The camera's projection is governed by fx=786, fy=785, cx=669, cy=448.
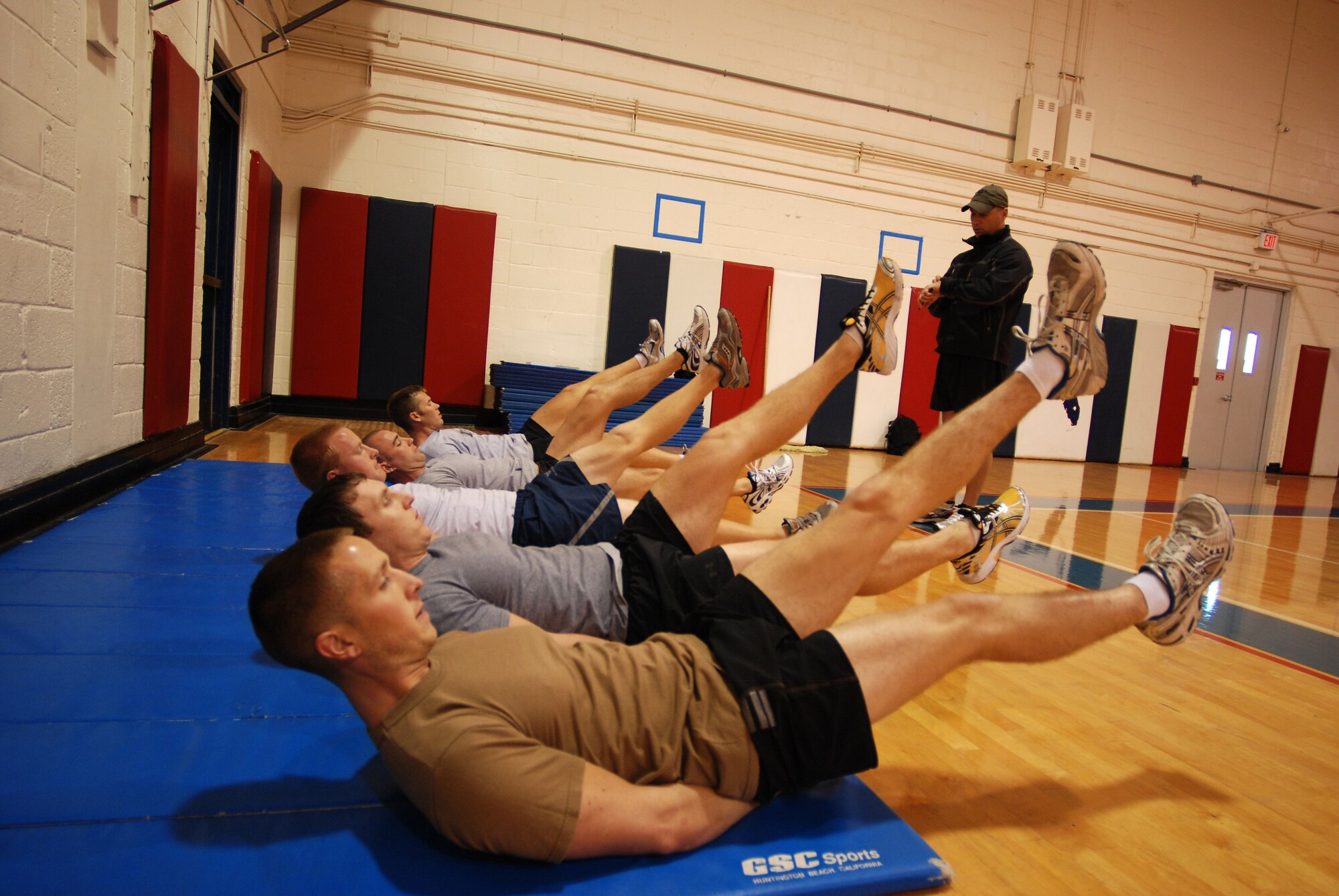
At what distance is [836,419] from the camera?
28.8 feet

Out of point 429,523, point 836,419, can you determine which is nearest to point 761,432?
point 429,523

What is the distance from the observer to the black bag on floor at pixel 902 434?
345 inches

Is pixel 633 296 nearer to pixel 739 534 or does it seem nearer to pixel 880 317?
pixel 739 534

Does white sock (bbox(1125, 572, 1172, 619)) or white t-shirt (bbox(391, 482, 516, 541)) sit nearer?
white sock (bbox(1125, 572, 1172, 619))

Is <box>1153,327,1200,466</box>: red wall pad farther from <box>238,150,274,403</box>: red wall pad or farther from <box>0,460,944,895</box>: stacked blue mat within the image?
<box>0,460,944,895</box>: stacked blue mat

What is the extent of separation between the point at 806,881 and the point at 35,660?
185 cm

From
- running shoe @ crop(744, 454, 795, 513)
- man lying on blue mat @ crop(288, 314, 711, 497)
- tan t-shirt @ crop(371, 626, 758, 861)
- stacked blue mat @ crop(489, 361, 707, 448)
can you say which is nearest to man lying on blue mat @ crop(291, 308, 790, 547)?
man lying on blue mat @ crop(288, 314, 711, 497)

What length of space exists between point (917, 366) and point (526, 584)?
7.98 meters

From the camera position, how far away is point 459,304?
766cm

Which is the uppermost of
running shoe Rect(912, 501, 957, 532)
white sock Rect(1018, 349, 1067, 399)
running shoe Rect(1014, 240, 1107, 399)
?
running shoe Rect(1014, 240, 1107, 399)

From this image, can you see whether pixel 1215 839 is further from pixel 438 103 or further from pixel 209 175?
pixel 438 103

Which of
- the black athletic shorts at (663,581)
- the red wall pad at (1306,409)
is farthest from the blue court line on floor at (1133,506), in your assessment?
the red wall pad at (1306,409)

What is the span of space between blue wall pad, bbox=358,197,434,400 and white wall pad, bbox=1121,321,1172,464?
8.45m

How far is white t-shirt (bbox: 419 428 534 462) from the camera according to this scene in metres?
3.26
